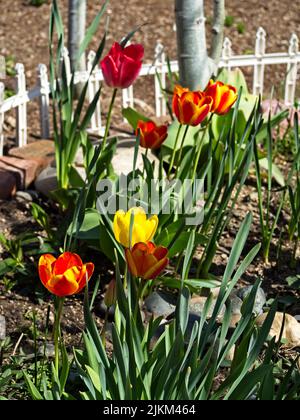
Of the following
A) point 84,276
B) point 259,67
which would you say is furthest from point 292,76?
point 84,276

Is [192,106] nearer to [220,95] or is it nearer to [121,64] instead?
[220,95]

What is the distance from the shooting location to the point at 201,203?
3891mm

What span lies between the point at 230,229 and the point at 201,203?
0.63 feet

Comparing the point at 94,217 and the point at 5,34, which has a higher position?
the point at 5,34

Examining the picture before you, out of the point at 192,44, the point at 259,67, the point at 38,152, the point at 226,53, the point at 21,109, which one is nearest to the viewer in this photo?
the point at 192,44

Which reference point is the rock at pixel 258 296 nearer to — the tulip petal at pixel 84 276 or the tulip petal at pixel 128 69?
the tulip petal at pixel 128 69

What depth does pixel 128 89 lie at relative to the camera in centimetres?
502

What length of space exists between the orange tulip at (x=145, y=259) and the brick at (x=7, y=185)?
1.92 meters

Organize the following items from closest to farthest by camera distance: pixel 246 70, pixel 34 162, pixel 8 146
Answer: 1. pixel 34 162
2. pixel 8 146
3. pixel 246 70

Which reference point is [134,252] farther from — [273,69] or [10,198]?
[273,69]

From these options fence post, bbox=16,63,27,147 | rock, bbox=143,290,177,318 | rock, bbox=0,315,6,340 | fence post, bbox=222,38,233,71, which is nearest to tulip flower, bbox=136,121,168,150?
rock, bbox=143,290,177,318

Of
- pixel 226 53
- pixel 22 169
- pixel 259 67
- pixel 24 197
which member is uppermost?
pixel 226 53

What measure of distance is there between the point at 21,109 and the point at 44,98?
0.18 m
